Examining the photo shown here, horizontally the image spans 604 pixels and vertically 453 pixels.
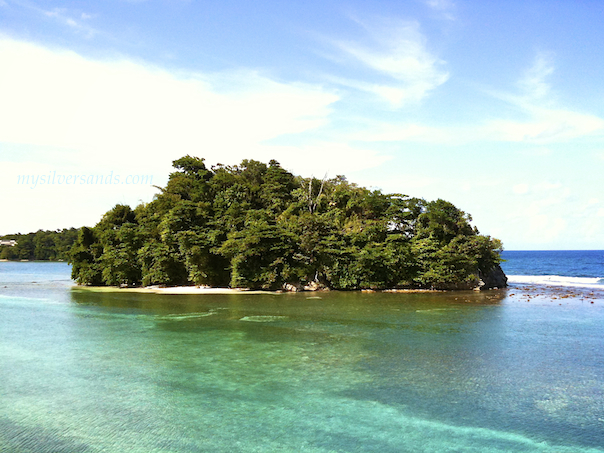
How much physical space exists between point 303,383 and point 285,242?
21.7 meters

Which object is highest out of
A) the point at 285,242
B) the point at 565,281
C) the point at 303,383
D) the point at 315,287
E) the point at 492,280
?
the point at 285,242

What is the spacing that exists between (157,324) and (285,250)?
1445 cm

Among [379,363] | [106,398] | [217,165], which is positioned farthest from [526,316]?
[217,165]

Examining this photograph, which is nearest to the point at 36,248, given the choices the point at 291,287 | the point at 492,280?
the point at 291,287

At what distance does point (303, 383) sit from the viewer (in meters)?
9.95

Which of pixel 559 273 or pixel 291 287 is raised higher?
pixel 559 273

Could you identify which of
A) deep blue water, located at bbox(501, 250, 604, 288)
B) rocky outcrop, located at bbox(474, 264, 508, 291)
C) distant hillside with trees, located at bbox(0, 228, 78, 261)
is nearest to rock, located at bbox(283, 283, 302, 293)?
rocky outcrop, located at bbox(474, 264, 508, 291)

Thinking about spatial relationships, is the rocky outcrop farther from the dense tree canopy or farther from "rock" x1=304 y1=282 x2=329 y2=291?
"rock" x1=304 y1=282 x2=329 y2=291

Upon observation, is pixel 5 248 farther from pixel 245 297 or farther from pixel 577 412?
pixel 577 412

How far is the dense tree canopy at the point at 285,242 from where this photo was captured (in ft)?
103

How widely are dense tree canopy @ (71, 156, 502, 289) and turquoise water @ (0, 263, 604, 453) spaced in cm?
1161

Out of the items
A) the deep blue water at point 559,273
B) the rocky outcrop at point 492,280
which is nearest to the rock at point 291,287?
the rocky outcrop at point 492,280

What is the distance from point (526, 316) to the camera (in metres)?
19.6

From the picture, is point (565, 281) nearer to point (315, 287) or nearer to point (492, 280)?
point (492, 280)
